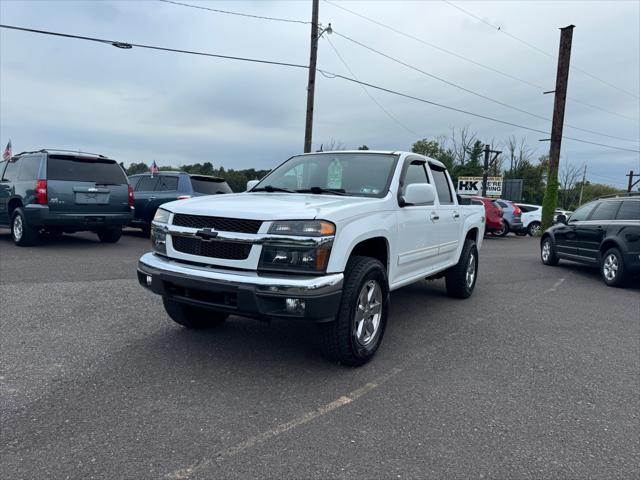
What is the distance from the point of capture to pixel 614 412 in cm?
335

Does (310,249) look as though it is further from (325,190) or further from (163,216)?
(163,216)

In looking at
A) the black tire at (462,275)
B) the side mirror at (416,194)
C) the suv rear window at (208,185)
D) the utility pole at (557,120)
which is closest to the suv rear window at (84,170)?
the suv rear window at (208,185)

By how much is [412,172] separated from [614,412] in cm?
285

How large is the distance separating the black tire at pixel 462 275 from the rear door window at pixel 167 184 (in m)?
7.65

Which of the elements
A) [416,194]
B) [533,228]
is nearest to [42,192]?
[416,194]

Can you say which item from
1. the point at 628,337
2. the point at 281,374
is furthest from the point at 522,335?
the point at 281,374

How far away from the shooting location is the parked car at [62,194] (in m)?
9.34

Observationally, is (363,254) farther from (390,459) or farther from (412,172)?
(390,459)

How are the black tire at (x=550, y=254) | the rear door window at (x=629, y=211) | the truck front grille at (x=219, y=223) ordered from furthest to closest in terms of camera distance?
the black tire at (x=550, y=254)
the rear door window at (x=629, y=211)
the truck front grille at (x=219, y=223)

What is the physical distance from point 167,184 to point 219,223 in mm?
8985

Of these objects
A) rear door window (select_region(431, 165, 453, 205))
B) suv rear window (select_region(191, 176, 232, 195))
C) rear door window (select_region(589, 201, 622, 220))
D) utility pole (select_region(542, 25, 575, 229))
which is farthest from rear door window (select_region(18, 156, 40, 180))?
utility pole (select_region(542, 25, 575, 229))

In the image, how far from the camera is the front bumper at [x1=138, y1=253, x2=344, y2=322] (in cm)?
331

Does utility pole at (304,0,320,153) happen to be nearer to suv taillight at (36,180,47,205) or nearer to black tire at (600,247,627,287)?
suv taillight at (36,180,47,205)

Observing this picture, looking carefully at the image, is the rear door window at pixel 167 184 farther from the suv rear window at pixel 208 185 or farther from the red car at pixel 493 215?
the red car at pixel 493 215
